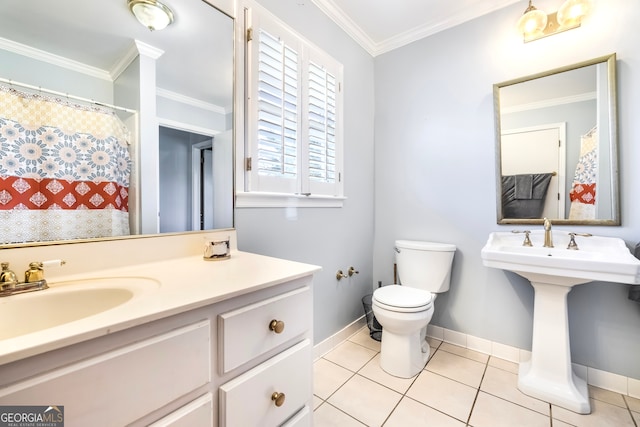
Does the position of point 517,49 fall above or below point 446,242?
above

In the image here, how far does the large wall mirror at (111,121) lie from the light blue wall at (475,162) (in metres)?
1.46

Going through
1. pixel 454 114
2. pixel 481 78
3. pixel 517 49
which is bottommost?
pixel 454 114

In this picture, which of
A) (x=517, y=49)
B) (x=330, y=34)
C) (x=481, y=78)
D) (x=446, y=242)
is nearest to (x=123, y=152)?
(x=330, y=34)

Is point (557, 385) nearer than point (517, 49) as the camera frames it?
Yes

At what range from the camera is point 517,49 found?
1.80 meters

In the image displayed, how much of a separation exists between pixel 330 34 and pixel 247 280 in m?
1.89

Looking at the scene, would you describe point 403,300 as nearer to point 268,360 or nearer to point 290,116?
point 268,360

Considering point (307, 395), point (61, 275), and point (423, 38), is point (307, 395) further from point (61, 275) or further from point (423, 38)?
point (423, 38)

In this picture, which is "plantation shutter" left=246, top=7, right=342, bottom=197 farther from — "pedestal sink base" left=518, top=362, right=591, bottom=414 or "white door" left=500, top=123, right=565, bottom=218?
"pedestal sink base" left=518, top=362, right=591, bottom=414

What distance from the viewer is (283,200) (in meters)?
1.59

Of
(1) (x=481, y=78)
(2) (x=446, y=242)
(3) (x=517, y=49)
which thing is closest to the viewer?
(3) (x=517, y=49)

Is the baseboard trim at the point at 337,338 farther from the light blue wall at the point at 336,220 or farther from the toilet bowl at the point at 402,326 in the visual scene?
the toilet bowl at the point at 402,326

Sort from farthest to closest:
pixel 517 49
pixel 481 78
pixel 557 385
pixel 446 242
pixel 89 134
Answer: pixel 446 242 → pixel 481 78 → pixel 517 49 → pixel 557 385 → pixel 89 134

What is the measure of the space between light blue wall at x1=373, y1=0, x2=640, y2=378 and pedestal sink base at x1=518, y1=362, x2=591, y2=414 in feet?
0.88
